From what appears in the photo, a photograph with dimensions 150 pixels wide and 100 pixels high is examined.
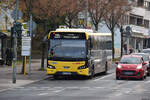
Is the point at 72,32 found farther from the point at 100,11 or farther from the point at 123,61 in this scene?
the point at 100,11

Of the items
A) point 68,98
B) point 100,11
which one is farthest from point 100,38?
point 100,11

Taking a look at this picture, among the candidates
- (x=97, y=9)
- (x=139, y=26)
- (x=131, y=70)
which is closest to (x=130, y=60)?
(x=131, y=70)

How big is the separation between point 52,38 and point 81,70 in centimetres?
249

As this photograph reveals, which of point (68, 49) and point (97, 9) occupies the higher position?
point (97, 9)

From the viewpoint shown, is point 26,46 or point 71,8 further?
point 71,8

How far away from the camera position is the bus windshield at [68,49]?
29.6m

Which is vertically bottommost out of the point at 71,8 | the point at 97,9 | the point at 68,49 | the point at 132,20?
the point at 68,49

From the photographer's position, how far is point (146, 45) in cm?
9562

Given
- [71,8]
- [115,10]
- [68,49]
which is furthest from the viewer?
[115,10]

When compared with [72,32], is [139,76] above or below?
below

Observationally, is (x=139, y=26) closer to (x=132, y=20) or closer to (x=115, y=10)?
(x=132, y=20)

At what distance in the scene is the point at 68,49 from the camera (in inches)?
1168

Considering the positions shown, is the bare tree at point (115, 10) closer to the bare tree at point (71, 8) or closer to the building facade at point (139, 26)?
the bare tree at point (71, 8)

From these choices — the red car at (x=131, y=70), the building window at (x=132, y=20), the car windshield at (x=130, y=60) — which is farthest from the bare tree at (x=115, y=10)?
the building window at (x=132, y=20)
